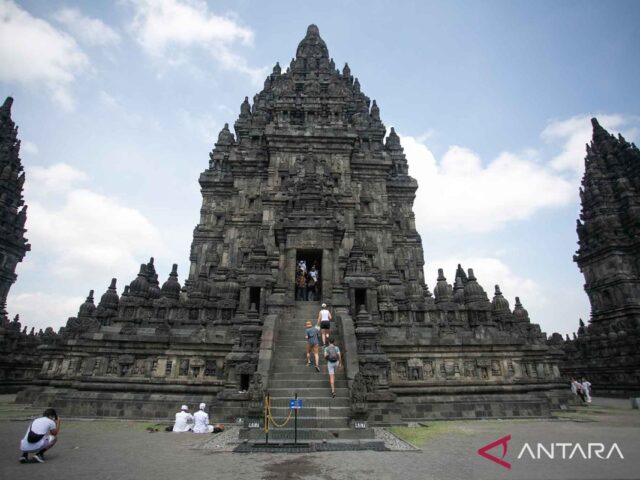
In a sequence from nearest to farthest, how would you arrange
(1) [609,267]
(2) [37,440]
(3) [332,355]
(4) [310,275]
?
(2) [37,440]
(3) [332,355]
(4) [310,275]
(1) [609,267]

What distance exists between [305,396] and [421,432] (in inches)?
150

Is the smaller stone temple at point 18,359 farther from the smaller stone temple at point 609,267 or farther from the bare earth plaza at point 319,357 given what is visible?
the smaller stone temple at point 609,267

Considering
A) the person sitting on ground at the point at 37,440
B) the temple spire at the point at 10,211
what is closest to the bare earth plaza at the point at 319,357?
the person sitting on ground at the point at 37,440

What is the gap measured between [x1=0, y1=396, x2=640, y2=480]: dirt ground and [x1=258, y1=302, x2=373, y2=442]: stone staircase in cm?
168

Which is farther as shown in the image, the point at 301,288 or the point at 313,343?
the point at 301,288

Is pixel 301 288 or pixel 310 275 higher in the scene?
pixel 310 275

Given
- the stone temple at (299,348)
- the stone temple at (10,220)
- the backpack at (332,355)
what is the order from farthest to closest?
the stone temple at (10,220)
the stone temple at (299,348)
the backpack at (332,355)

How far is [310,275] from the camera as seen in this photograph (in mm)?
19969

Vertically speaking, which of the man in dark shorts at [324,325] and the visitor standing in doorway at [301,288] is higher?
the visitor standing in doorway at [301,288]

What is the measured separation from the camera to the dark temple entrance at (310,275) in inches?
777

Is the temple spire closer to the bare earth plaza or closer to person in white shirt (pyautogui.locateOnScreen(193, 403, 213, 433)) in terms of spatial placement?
the bare earth plaza

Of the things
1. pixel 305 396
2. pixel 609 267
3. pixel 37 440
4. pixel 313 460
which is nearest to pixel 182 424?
pixel 305 396

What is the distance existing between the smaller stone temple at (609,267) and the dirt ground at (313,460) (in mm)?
20374

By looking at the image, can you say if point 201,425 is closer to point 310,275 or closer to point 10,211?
point 310,275
